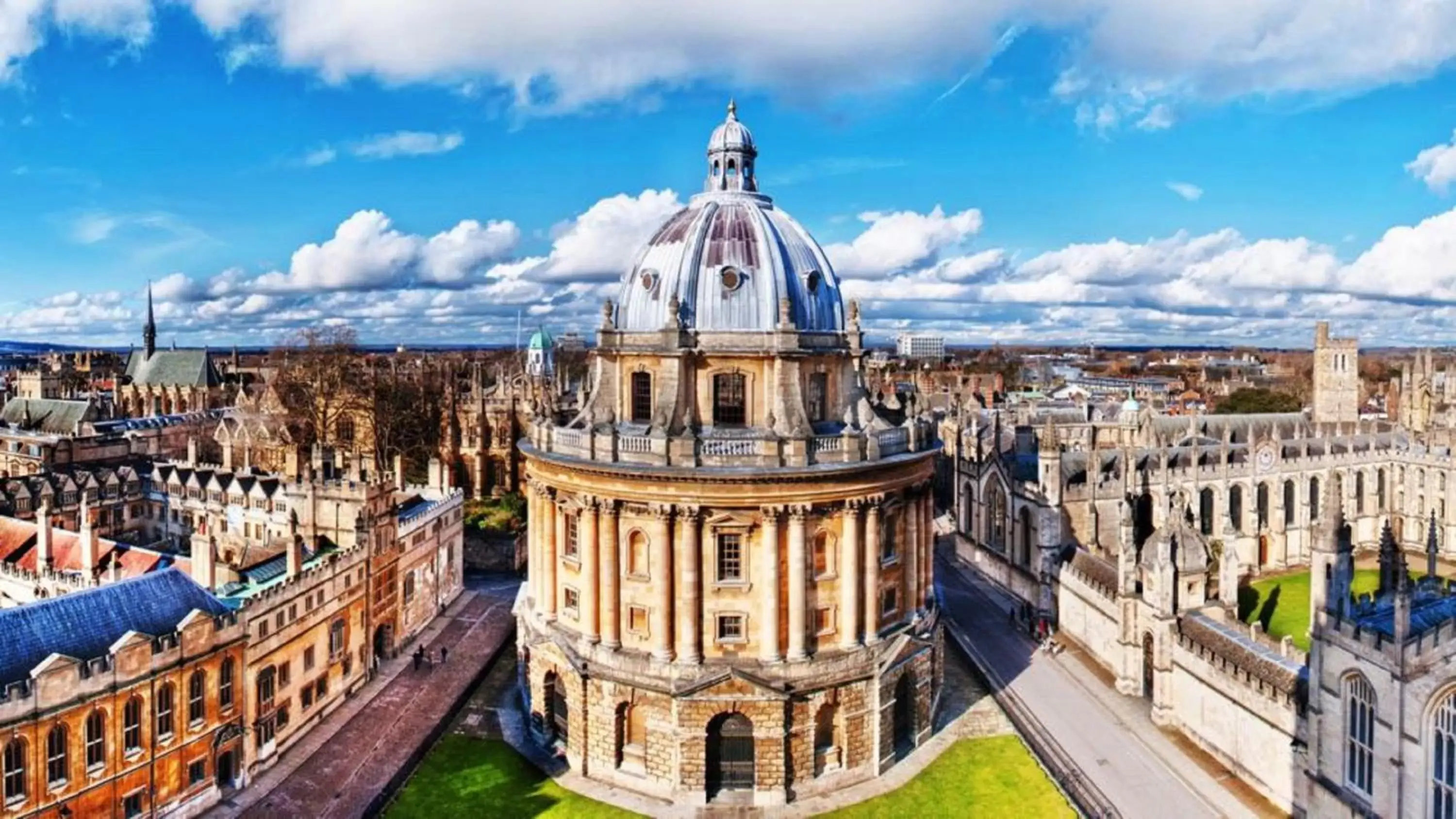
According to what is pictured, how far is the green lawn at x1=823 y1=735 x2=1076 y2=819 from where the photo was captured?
2953 centimetres

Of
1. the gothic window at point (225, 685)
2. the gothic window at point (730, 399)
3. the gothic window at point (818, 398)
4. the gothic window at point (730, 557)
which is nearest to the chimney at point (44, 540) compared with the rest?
the gothic window at point (225, 685)

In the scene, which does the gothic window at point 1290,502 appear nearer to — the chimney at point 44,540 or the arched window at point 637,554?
the arched window at point 637,554

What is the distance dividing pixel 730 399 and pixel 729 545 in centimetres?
530

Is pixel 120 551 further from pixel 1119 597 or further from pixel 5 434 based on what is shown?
pixel 5 434

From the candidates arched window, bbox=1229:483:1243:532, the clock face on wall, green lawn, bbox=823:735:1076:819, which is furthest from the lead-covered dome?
the clock face on wall

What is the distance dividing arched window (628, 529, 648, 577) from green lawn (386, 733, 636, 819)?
7.56 meters

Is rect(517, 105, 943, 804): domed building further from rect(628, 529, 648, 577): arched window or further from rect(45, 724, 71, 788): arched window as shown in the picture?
rect(45, 724, 71, 788): arched window

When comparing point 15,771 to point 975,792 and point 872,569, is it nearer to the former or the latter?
point 872,569

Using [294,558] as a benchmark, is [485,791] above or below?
below

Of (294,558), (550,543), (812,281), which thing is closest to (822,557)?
(550,543)

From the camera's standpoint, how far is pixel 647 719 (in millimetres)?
30797

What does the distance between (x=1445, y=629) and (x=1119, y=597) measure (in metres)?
17.3

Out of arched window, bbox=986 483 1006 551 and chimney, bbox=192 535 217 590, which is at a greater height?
chimney, bbox=192 535 217 590

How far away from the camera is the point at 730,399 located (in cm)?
3294
